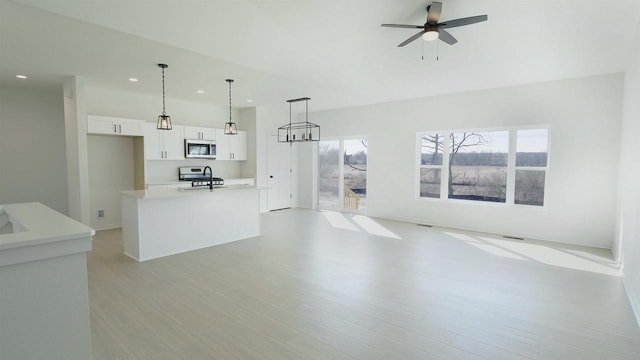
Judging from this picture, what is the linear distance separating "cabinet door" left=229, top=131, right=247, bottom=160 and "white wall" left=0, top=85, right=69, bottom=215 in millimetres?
3333

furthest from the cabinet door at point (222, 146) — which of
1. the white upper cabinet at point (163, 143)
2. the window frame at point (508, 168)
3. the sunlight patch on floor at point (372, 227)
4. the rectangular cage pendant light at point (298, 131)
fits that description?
the window frame at point (508, 168)

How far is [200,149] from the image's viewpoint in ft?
23.0

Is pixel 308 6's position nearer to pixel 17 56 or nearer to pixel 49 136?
pixel 17 56

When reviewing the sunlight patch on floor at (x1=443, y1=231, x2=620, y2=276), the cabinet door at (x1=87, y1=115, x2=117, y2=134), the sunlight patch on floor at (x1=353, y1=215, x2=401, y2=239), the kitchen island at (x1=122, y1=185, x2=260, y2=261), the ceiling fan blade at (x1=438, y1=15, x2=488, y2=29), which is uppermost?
the ceiling fan blade at (x1=438, y1=15, x2=488, y2=29)

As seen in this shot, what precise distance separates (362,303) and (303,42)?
10.4 feet

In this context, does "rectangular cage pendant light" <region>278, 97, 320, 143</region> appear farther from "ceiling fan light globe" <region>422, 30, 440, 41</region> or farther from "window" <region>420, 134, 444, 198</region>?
"ceiling fan light globe" <region>422, 30, 440, 41</region>

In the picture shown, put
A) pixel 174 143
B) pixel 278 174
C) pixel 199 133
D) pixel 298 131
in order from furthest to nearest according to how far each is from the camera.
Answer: pixel 298 131, pixel 278 174, pixel 199 133, pixel 174 143

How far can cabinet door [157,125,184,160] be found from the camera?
21.2 ft

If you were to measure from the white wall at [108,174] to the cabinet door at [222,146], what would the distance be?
179cm

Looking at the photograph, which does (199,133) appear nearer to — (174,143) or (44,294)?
(174,143)

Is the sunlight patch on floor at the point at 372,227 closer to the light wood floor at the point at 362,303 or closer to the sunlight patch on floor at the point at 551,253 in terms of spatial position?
the light wood floor at the point at 362,303

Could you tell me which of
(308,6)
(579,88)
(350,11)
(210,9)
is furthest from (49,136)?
(579,88)

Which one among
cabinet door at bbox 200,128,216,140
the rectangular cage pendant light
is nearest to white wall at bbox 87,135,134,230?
cabinet door at bbox 200,128,216,140

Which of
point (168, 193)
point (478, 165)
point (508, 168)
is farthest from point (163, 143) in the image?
point (508, 168)
